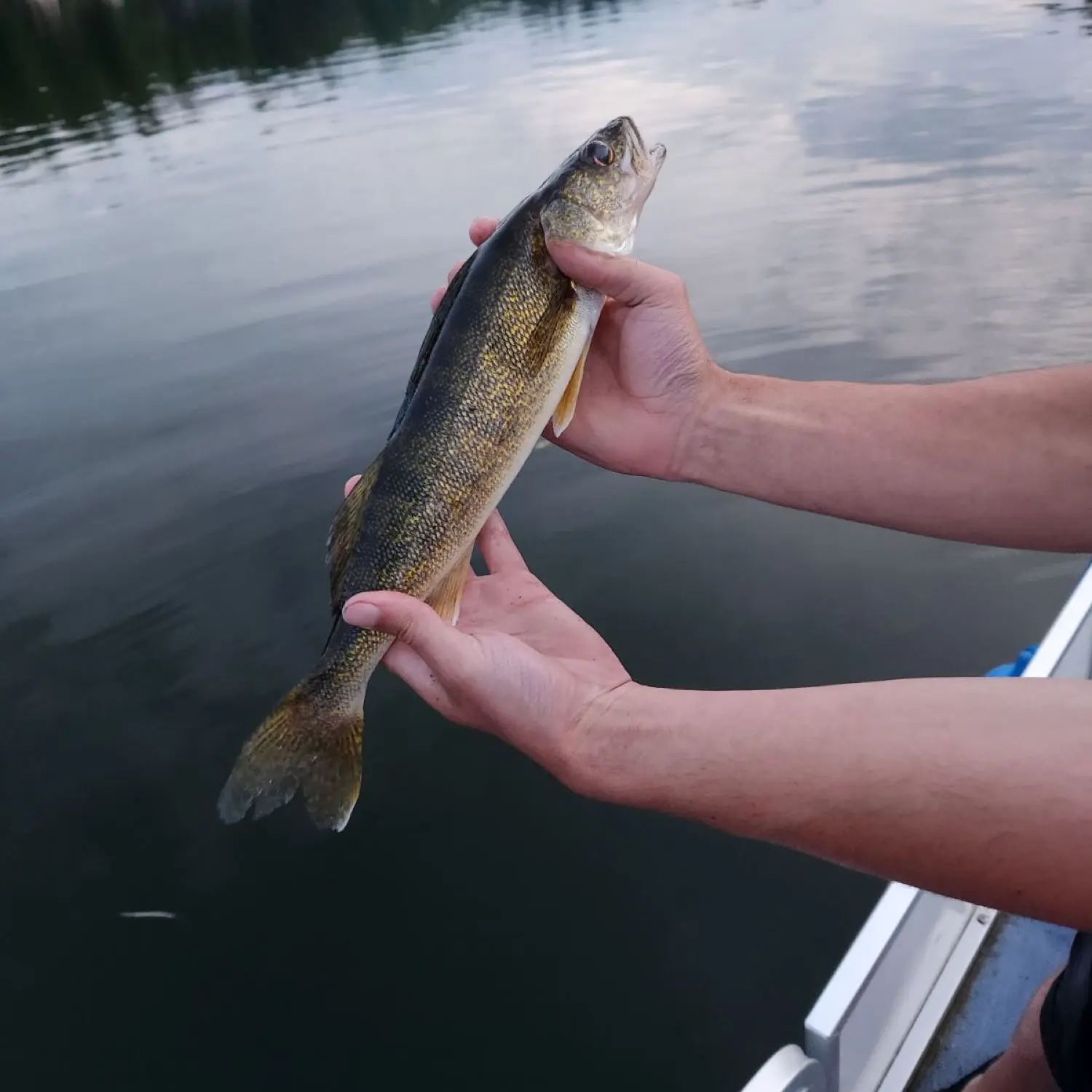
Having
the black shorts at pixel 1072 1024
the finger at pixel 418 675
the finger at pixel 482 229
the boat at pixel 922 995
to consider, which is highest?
the finger at pixel 482 229

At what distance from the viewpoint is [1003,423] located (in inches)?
103

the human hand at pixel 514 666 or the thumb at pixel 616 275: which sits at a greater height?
the thumb at pixel 616 275

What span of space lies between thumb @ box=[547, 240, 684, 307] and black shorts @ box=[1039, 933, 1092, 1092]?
2256 mm

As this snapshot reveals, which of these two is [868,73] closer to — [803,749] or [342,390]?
[342,390]


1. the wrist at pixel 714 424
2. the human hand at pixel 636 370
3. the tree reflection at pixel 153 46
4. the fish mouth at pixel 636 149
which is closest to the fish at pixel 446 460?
the human hand at pixel 636 370

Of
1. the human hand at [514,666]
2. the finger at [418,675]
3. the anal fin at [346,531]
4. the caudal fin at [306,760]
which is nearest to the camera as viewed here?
the human hand at [514,666]

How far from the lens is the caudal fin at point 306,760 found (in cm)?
289

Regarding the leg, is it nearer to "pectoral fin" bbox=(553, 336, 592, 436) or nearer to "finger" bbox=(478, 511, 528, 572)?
"finger" bbox=(478, 511, 528, 572)

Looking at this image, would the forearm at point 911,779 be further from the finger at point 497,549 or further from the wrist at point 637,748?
the finger at point 497,549

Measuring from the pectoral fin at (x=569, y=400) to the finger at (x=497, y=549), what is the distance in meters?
0.43

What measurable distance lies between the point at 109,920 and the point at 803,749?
4482 mm

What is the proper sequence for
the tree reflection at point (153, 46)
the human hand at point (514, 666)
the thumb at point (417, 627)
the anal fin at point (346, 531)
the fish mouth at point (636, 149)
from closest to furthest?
1. the human hand at point (514, 666)
2. the thumb at point (417, 627)
3. the anal fin at point (346, 531)
4. the fish mouth at point (636, 149)
5. the tree reflection at point (153, 46)

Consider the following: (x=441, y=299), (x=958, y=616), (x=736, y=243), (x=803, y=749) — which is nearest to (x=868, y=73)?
(x=736, y=243)

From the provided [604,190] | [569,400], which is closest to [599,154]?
[604,190]
